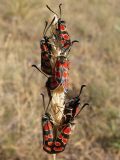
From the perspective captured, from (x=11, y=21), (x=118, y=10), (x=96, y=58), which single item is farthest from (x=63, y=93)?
(x=118, y=10)

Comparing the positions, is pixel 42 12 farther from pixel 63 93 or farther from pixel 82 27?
pixel 63 93

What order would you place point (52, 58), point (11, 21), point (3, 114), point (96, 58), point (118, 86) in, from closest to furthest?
1. point (52, 58)
2. point (3, 114)
3. point (118, 86)
4. point (96, 58)
5. point (11, 21)

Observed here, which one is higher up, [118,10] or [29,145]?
[118,10]

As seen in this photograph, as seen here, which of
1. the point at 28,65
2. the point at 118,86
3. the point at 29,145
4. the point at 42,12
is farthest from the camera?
the point at 42,12

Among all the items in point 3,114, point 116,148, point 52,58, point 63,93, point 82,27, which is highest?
point 82,27

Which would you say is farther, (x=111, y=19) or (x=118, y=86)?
(x=111, y=19)

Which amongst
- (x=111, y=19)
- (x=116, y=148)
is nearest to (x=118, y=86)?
(x=116, y=148)
